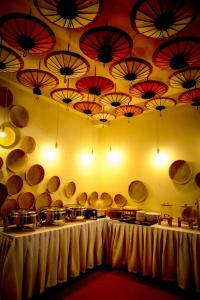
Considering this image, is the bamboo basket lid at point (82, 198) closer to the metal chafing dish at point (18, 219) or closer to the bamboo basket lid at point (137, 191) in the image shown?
the bamboo basket lid at point (137, 191)

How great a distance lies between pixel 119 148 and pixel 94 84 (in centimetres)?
248

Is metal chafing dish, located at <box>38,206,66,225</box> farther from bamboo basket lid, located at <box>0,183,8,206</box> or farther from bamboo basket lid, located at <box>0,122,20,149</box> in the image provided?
bamboo basket lid, located at <box>0,122,20,149</box>

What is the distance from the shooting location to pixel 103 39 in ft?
6.17

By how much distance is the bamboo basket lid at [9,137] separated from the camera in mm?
3309

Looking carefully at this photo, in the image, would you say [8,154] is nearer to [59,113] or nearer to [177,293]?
[59,113]

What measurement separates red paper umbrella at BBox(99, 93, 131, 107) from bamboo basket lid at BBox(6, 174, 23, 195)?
1.91 meters

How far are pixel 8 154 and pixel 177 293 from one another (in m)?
3.28

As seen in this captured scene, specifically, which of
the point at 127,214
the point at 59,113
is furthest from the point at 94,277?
the point at 59,113

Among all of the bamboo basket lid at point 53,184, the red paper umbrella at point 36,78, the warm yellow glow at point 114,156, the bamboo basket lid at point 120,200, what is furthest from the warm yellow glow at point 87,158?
the red paper umbrella at point 36,78

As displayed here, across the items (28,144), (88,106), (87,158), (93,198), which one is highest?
(88,106)

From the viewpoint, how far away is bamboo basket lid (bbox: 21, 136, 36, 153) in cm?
359

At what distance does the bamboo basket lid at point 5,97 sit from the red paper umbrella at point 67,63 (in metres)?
1.34

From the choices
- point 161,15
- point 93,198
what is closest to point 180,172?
point 93,198

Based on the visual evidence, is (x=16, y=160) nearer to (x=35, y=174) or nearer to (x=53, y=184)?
(x=35, y=174)
